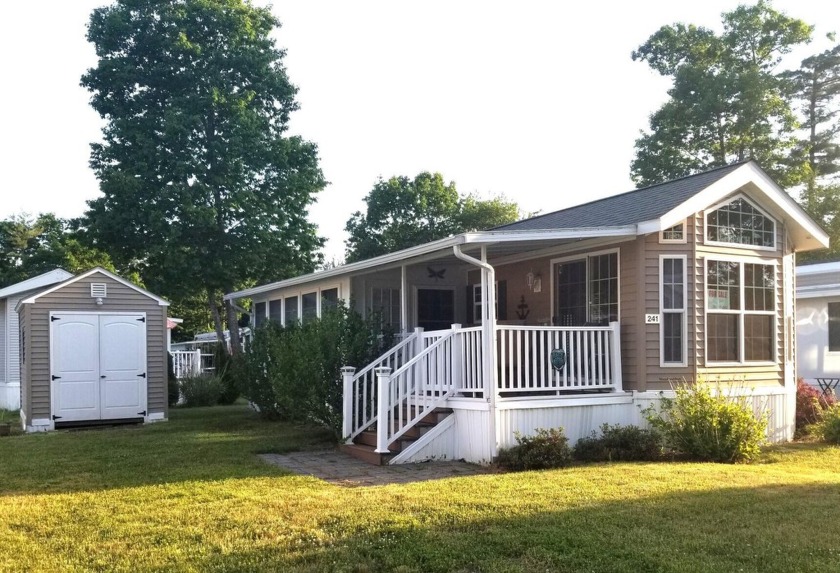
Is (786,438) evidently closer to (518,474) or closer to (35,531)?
(518,474)

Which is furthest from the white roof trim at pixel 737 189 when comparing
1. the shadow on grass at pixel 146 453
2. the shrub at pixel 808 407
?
the shadow on grass at pixel 146 453

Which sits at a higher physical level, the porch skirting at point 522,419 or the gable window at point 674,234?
the gable window at point 674,234

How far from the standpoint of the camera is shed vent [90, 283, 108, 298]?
553 inches

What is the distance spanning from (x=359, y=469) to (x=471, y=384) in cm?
180

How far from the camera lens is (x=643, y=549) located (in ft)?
17.5

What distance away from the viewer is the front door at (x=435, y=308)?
44.9 ft

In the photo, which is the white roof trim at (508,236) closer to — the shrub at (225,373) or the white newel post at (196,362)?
the shrub at (225,373)

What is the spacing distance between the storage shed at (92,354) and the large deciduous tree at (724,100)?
2034cm

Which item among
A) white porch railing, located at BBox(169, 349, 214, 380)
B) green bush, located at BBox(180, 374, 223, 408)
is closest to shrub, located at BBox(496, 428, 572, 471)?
green bush, located at BBox(180, 374, 223, 408)

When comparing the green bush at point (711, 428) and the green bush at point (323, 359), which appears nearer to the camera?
the green bush at point (711, 428)

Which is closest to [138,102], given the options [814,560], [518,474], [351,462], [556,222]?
[556,222]

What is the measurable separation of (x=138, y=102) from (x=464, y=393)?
15420mm

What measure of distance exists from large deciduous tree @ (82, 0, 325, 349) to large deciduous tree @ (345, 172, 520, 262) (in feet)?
37.4

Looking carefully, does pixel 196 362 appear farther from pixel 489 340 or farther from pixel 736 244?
pixel 736 244
